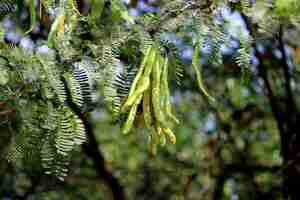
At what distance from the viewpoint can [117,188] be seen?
3.33 m

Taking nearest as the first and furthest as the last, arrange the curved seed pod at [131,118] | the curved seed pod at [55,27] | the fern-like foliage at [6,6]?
the curved seed pod at [131,118] < the curved seed pod at [55,27] < the fern-like foliage at [6,6]

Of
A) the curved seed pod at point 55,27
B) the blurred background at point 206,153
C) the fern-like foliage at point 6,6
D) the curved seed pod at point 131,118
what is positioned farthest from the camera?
the blurred background at point 206,153

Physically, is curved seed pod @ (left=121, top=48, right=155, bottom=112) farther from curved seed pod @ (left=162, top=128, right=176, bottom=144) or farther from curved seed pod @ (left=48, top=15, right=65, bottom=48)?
curved seed pod @ (left=48, top=15, right=65, bottom=48)

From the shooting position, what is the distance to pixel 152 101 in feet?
5.10

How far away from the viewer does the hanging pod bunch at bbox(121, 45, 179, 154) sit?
1.54m

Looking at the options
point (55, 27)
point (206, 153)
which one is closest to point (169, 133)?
point (55, 27)

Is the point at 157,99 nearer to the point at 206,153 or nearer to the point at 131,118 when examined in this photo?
the point at 131,118

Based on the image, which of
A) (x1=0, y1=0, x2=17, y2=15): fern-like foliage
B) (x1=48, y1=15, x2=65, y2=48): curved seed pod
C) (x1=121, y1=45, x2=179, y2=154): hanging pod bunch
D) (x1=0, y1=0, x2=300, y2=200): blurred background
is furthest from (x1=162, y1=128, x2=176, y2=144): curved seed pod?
(x1=0, y1=0, x2=300, y2=200): blurred background

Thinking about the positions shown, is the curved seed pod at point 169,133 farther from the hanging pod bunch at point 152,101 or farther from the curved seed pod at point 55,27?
the curved seed pod at point 55,27

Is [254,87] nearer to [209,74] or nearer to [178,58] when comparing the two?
[209,74]

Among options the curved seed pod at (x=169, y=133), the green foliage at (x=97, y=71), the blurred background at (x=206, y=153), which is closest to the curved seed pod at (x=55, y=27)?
the green foliage at (x=97, y=71)

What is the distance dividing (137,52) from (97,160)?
5.22 feet

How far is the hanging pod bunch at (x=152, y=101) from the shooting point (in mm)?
1539

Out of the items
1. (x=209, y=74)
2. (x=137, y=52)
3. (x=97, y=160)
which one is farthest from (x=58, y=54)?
(x=209, y=74)
